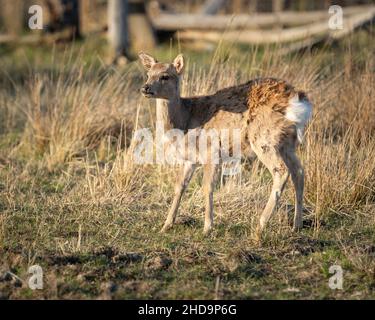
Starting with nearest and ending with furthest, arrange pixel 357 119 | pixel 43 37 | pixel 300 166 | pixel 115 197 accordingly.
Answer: pixel 300 166
pixel 115 197
pixel 357 119
pixel 43 37

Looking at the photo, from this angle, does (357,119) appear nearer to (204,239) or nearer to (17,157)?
(204,239)

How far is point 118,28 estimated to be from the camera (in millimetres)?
13727

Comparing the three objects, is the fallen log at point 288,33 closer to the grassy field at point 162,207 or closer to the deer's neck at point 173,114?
the grassy field at point 162,207

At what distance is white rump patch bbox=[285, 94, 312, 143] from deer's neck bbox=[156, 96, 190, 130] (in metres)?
1.06

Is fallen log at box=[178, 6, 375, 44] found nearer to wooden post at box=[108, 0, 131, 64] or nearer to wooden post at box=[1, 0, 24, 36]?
wooden post at box=[108, 0, 131, 64]

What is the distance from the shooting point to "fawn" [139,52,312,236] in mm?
6379

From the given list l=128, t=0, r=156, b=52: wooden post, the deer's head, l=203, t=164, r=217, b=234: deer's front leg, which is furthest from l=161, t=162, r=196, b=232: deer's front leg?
l=128, t=0, r=156, b=52: wooden post

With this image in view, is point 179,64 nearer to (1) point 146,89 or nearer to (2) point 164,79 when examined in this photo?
(2) point 164,79

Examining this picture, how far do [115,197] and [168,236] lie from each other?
39.5 inches

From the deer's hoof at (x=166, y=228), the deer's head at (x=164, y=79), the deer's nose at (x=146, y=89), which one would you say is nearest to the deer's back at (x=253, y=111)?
the deer's head at (x=164, y=79)

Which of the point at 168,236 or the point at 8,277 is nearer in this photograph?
the point at 8,277
